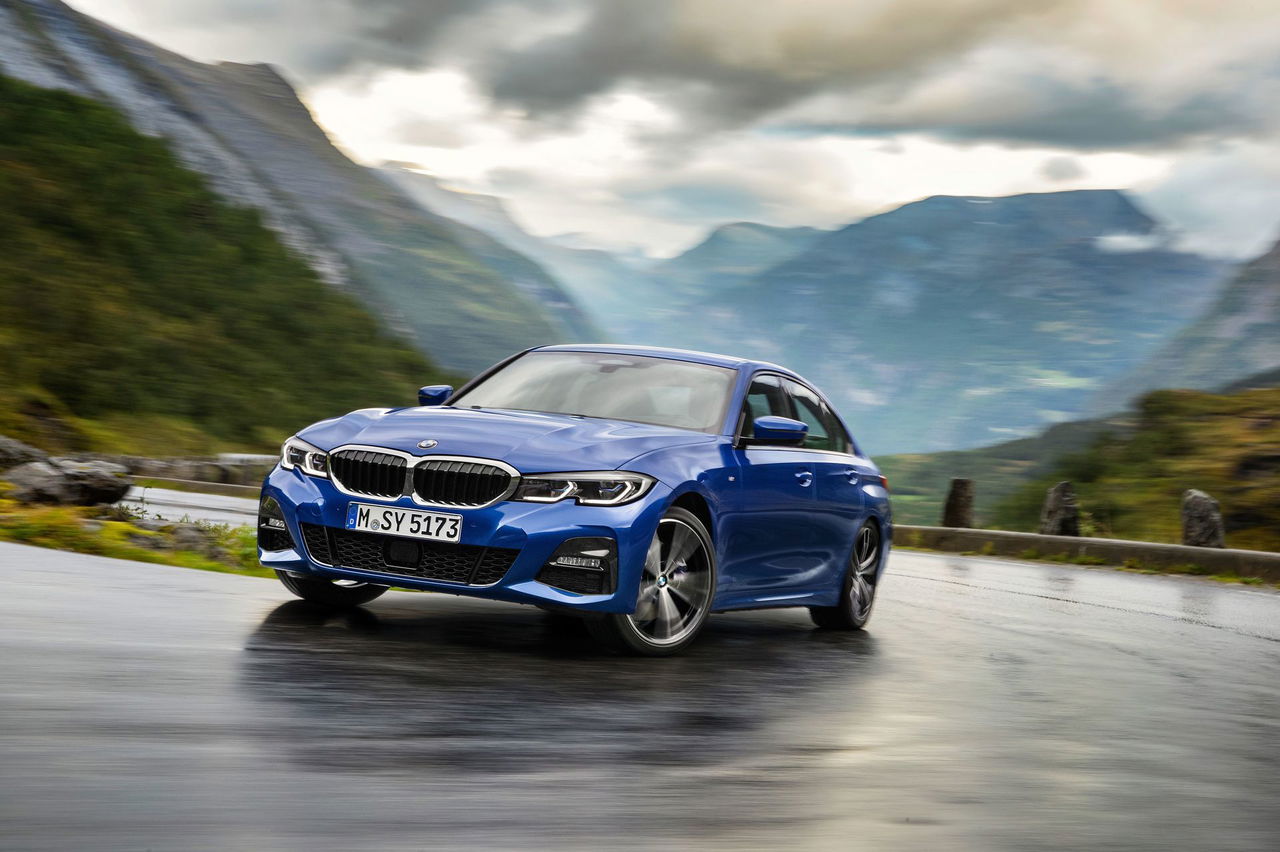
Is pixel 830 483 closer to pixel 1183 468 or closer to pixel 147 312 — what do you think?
pixel 1183 468

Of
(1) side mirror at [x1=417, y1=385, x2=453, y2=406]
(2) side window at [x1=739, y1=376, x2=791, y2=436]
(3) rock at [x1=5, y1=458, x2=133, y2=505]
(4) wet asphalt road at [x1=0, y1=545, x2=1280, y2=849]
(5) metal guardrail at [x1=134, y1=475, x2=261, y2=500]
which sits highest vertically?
(2) side window at [x1=739, y1=376, x2=791, y2=436]

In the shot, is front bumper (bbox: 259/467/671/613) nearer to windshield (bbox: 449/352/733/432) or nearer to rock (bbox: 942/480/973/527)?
windshield (bbox: 449/352/733/432)

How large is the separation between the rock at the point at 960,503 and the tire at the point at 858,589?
14.9 metres

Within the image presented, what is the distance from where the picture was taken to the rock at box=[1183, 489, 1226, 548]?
70.1ft

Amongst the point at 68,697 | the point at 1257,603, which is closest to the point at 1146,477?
the point at 1257,603

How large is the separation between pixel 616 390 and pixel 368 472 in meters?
1.76

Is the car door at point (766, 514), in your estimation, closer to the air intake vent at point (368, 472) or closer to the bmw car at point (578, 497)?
the bmw car at point (578, 497)

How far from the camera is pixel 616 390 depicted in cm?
897

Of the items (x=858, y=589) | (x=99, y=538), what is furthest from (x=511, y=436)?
(x=99, y=538)

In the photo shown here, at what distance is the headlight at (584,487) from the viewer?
7465 millimetres

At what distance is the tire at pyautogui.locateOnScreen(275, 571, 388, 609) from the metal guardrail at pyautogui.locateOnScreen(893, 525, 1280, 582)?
1372cm

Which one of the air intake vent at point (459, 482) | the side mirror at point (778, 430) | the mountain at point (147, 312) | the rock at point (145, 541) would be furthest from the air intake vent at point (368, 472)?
the mountain at point (147, 312)

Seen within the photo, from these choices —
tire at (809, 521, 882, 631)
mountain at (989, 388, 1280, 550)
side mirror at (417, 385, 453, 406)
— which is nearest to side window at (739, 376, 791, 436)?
tire at (809, 521, 882, 631)

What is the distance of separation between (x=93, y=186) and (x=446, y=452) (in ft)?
342
